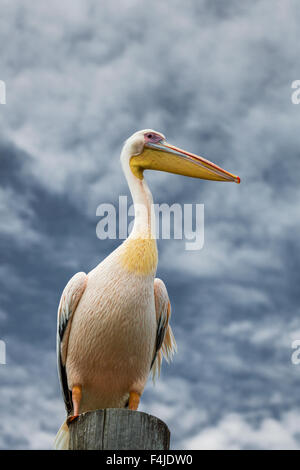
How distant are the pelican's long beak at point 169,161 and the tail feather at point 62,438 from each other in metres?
2.72

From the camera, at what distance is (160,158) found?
21.1 feet

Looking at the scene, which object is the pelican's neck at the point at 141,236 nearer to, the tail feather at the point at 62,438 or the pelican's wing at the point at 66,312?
the pelican's wing at the point at 66,312

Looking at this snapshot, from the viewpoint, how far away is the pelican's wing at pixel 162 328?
596 centimetres

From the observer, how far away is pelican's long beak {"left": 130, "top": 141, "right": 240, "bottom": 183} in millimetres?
6375

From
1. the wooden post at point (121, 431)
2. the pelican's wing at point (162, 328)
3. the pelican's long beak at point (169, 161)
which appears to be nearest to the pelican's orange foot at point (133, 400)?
the pelican's wing at point (162, 328)

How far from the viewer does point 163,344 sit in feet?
21.6

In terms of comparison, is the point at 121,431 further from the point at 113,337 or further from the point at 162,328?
the point at 162,328

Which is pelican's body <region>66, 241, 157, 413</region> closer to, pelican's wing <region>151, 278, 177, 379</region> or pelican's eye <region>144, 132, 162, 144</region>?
pelican's wing <region>151, 278, 177, 379</region>

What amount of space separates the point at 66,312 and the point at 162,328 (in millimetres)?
1071
